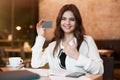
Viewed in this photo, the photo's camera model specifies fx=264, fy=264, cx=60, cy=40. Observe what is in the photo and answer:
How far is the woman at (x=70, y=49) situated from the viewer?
74.6 inches

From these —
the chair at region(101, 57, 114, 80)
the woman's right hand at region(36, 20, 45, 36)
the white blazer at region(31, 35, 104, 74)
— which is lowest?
the chair at region(101, 57, 114, 80)

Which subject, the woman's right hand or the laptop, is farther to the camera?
the woman's right hand

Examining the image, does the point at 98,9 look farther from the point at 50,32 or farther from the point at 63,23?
the point at 63,23

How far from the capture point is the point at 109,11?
7863mm

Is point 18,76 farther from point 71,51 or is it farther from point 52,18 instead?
point 52,18

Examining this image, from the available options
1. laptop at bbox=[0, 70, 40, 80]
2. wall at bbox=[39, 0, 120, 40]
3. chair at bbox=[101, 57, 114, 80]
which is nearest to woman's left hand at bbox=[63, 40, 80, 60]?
laptop at bbox=[0, 70, 40, 80]

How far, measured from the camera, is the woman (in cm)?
189

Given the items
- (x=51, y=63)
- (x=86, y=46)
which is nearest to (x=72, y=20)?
Result: (x=86, y=46)

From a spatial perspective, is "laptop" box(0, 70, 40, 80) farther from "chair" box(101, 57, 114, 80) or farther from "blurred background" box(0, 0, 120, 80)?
"blurred background" box(0, 0, 120, 80)

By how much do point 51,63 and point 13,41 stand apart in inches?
250

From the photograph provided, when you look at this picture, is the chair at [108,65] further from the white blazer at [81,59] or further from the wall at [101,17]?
the wall at [101,17]

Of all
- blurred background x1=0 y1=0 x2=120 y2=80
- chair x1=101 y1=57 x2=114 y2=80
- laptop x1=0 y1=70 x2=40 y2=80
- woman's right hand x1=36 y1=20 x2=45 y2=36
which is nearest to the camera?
laptop x1=0 y1=70 x2=40 y2=80

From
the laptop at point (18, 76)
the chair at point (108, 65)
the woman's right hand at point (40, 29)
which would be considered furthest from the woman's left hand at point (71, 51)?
the chair at point (108, 65)

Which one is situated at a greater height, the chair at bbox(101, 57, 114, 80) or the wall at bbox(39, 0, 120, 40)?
the wall at bbox(39, 0, 120, 40)
